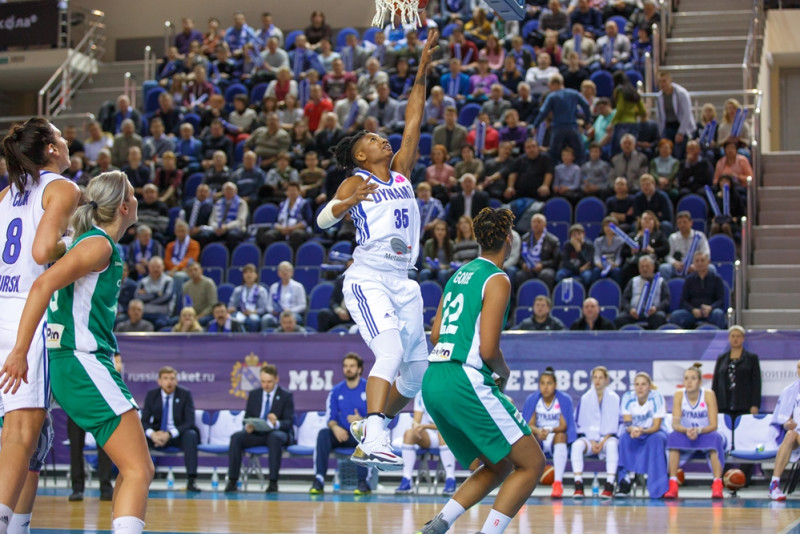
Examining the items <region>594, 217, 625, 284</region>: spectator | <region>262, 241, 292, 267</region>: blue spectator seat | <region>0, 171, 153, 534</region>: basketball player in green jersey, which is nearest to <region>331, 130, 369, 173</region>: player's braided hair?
<region>0, 171, 153, 534</region>: basketball player in green jersey

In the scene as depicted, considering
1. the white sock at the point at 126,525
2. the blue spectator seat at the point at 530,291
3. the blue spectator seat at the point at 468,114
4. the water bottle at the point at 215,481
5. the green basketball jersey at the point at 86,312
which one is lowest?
the water bottle at the point at 215,481

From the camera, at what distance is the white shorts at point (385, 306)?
6535mm

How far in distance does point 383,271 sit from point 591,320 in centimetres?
680

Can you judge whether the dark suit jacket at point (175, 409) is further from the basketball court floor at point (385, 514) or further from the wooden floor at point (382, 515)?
the wooden floor at point (382, 515)

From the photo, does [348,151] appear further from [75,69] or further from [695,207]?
[75,69]

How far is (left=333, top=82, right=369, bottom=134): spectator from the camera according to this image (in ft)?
59.5

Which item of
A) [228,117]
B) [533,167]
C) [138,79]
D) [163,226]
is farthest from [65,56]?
[533,167]

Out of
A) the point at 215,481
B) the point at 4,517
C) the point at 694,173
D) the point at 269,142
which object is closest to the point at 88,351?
the point at 4,517

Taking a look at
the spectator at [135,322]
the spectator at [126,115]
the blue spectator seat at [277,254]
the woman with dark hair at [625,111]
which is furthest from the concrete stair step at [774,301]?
the spectator at [126,115]

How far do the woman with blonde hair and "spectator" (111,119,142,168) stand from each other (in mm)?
10590

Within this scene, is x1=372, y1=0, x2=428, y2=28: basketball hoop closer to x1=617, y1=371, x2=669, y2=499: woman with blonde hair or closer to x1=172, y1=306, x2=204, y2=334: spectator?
x1=617, y1=371, x2=669, y2=499: woman with blonde hair

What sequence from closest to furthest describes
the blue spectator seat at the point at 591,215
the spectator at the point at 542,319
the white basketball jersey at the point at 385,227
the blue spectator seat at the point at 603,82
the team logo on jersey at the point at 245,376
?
the white basketball jersey at the point at 385,227
the spectator at the point at 542,319
the team logo on jersey at the point at 245,376
the blue spectator seat at the point at 591,215
the blue spectator seat at the point at 603,82

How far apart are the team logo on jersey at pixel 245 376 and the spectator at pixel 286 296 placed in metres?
1.38

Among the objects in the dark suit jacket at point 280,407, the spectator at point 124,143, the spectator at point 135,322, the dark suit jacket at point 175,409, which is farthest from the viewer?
the spectator at point 124,143
